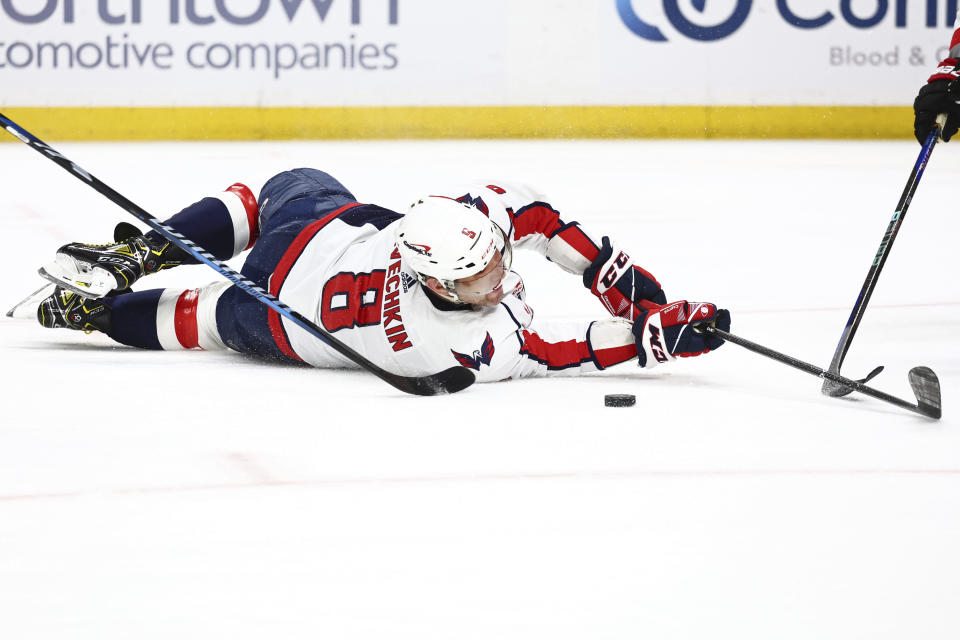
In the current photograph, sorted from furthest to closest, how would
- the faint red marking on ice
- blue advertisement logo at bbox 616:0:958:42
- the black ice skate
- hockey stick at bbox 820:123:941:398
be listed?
1. blue advertisement logo at bbox 616:0:958:42
2. the black ice skate
3. hockey stick at bbox 820:123:941:398
4. the faint red marking on ice

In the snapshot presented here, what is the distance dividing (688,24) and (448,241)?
7.32 meters

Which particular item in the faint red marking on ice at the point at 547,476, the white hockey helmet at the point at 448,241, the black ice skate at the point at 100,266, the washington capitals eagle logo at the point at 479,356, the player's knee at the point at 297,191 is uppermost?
the player's knee at the point at 297,191

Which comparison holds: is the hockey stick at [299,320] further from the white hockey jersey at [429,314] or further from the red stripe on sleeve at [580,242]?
the red stripe on sleeve at [580,242]

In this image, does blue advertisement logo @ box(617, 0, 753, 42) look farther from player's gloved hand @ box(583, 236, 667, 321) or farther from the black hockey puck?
the black hockey puck

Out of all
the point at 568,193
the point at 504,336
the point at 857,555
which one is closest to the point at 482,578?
the point at 857,555

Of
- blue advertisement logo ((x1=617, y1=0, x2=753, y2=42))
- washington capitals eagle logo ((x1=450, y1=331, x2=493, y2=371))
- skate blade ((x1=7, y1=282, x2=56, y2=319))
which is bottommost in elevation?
washington capitals eagle logo ((x1=450, y1=331, x2=493, y2=371))

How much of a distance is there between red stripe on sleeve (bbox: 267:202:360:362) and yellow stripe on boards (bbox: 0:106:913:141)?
21.5 feet

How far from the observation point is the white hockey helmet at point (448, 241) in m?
2.51

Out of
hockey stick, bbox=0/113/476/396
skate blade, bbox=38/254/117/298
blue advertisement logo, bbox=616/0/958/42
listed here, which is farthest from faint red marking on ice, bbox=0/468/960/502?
blue advertisement logo, bbox=616/0/958/42

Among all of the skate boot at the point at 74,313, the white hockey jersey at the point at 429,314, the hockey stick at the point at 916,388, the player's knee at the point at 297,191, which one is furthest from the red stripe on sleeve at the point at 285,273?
the hockey stick at the point at 916,388

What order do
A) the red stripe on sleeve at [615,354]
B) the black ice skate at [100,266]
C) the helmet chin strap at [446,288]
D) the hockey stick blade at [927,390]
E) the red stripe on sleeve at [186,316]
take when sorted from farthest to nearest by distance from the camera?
the red stripe on sleeve at [186,316]
the black ice skate at [100,266]
the red stripe on sleeve at [615,354]
the helmet chin strap at [446,288]
the hockey stick blade at [927,390]

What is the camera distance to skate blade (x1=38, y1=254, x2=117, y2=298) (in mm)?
2898

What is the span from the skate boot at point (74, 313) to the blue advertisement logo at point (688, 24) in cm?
689

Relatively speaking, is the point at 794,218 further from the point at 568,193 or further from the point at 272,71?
the point at 272,71
